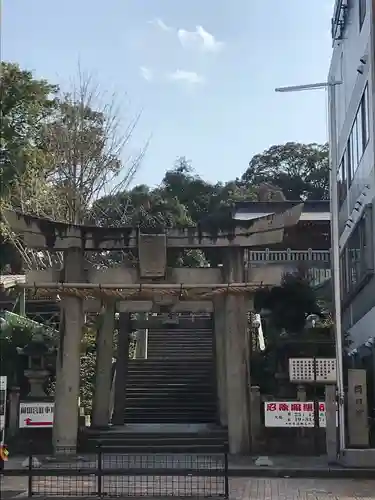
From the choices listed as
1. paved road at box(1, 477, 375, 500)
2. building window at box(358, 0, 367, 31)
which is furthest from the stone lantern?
building window at box(358, 0, 367, 31)

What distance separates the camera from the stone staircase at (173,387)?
21281 millimetres

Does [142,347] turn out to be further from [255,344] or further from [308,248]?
[308,248]

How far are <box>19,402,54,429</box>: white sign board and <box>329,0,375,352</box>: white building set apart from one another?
29.5 ft

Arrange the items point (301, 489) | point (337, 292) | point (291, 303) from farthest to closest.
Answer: point (291, 303), point (337, 292), point (301, 489)

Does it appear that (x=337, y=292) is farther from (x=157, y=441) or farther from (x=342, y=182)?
(x=342, y=182)

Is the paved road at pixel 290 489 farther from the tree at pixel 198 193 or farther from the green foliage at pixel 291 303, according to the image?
the tree at pixel 198 193

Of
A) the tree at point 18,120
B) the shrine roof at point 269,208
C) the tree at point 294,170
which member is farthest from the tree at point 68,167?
the tree at point 294,170

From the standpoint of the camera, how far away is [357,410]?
15641mm

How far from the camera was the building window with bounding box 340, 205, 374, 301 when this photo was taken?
65.5ft

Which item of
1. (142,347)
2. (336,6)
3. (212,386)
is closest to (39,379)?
(212,386)

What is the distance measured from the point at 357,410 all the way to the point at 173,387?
829 centimetres

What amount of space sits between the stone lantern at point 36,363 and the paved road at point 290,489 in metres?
4.64

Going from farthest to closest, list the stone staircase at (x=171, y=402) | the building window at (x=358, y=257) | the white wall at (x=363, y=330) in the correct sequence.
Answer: the building window at (x=358, y=257)
the white wall at (x=363, y=330)
the stone staircase at (x=171, y=402)

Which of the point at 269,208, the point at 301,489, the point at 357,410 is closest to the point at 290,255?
the point at 269,208
